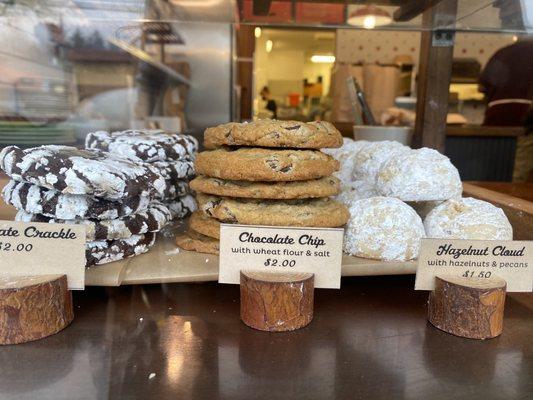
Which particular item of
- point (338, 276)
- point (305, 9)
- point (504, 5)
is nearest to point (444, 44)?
point (504, 5)

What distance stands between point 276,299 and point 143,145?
666 millimetres

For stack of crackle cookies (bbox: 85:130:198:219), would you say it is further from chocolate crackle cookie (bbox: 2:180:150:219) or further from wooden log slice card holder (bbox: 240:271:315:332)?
wooden log slice card holder (bbox: 240:271:315:332)

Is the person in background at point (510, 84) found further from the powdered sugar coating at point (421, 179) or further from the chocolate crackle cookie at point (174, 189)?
the chocolate crackle cookie at point (174, 189)

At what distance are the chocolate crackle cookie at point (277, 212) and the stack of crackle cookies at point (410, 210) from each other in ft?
0.22

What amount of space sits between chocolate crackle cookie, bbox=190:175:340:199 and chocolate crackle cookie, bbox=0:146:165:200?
0.58 ft

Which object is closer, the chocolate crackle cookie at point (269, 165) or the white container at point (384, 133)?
the chocolate crackle cookie at point (269, 165)

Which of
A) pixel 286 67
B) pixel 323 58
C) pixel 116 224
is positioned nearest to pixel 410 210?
pixel 116 224

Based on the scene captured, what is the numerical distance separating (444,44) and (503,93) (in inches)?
42.5

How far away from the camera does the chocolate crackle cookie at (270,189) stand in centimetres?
94

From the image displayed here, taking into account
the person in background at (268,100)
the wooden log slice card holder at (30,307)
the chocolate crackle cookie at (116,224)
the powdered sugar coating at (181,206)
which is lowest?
the wooden log slice card holder at (30,307)

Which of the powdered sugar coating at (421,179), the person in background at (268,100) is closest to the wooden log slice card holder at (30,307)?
the powdered sugar coating at (421,179)

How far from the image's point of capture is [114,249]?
94 centimetres

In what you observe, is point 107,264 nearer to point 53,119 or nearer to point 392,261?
point 392,261

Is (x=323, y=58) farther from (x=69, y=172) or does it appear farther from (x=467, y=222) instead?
(x=69, y=172)
